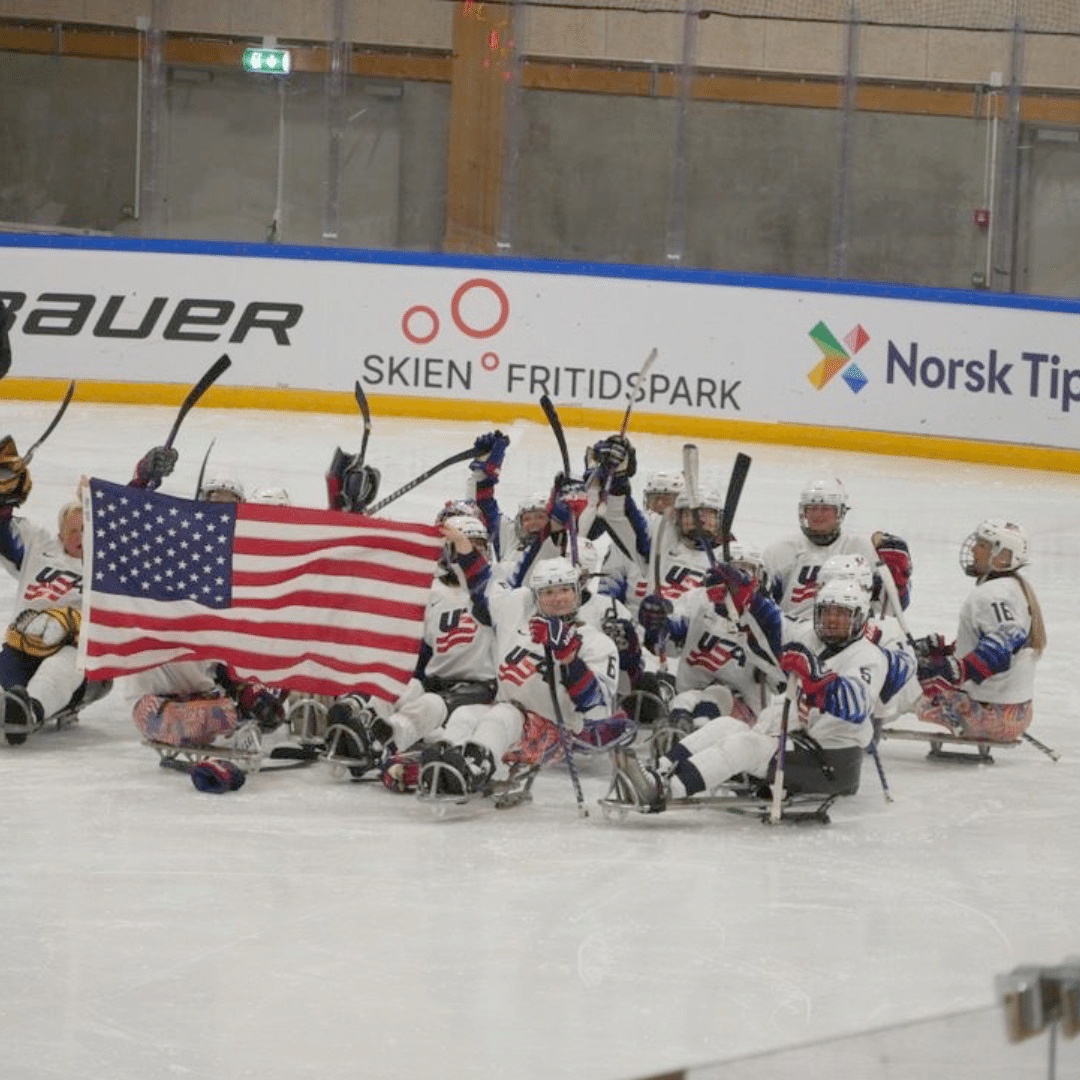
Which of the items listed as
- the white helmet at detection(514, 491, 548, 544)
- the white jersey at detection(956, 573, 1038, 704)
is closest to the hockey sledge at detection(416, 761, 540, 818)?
the white helmet at detection(514, 491, 548, 544)

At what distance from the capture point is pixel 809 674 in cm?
718

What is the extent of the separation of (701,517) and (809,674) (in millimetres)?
1360

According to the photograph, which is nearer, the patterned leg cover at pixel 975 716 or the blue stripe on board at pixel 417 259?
the patterned leg cover at pixel 975 716

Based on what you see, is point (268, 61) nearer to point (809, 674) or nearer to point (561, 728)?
point (561, 728)

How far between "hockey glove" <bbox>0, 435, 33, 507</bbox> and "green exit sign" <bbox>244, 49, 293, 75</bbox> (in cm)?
839

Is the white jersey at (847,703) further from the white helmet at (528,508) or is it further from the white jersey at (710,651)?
the white helmet at (528,508)

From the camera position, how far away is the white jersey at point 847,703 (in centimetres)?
719

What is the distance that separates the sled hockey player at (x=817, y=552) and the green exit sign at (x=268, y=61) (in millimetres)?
8588

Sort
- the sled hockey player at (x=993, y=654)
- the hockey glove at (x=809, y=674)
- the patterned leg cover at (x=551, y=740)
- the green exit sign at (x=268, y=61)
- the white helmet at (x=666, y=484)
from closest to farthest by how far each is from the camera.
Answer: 1. the hockey glove at (x=809, y=674)
2. the patterned leg cover at (x=551, y=740)
3. the sled hockey player at (x=993, y=654)
4. the white helmet at (x=666, y=484)
5. the green exit sign at (x=268, y=61)

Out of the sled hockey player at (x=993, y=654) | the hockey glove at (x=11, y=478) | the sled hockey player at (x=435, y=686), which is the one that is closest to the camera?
the sled hockey player at (x=435, y=686)

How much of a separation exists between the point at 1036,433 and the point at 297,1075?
10.3m

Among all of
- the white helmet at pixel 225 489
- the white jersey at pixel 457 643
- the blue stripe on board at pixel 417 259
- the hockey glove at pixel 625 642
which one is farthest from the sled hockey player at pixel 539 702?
the blue stripe on board at pixel 417 259

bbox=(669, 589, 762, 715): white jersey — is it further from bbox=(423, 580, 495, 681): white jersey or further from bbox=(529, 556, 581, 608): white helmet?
bbox=(529, 556, 581, 608): white helmet

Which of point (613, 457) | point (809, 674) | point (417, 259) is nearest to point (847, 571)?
point (809, 674)
